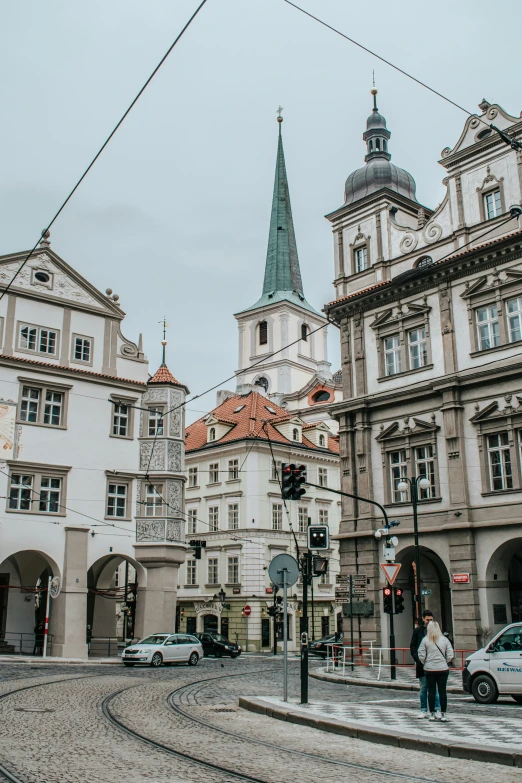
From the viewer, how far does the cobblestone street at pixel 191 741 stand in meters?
8.76

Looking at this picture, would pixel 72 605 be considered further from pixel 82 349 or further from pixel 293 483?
pixel 293 483

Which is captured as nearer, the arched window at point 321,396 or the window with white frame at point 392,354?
the window with white frame at point 392,354

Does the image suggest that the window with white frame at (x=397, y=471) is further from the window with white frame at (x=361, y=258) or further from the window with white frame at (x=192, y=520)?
the window with white frame at (x=192, y=520)

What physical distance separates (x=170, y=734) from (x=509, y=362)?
19680 mm

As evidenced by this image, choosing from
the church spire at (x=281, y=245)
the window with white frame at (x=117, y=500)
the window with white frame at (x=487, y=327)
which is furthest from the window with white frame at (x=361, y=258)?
the church spire at (x=281, y=245)

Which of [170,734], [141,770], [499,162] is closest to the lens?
[141,770]

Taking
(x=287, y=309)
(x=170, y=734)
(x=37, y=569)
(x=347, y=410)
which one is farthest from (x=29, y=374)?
(x=287, y=309)

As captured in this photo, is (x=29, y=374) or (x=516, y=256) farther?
(x=29, y=374)

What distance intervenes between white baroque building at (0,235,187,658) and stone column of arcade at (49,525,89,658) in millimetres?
47

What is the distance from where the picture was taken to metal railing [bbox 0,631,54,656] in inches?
1330

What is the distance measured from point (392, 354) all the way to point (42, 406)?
15.1 meters

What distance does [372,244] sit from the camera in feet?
112

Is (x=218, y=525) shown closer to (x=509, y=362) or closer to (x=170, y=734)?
(x=509, y=362)

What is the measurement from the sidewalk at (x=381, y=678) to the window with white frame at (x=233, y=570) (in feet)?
72.6
